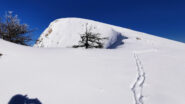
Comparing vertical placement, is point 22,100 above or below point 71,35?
below

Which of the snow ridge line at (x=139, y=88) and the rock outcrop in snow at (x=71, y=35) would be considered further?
the rock outcrop in snow at (x=71, y=35)

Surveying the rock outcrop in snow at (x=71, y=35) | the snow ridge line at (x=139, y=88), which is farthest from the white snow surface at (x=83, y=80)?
the rock outcrop in snow at (x=71, y=35)

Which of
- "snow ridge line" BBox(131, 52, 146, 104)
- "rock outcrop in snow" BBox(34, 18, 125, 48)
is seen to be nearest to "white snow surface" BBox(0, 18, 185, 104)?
"snow ridge line" BBox(131, 52, 146, 104)

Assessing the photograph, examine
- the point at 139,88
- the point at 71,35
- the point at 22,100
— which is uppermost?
the point at 71,35

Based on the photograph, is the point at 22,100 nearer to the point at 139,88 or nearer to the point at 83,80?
the point at 83,80

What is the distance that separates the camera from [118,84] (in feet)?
7.61

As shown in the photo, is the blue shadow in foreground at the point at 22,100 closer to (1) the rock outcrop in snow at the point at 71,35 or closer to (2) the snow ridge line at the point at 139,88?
(2) the snow ridge line at the point at 139,88

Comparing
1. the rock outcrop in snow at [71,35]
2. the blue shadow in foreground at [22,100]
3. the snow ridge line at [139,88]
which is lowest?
the blue shadow in foreground at [22,100]

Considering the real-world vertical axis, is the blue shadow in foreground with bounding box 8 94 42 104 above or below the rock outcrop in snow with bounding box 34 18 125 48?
below

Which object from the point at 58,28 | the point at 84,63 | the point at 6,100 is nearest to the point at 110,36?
the point at 58,28

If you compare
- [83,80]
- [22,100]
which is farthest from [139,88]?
[22,100]

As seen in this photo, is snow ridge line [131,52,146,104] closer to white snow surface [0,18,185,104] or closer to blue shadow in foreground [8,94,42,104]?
white snow surface [0,18,185,104]

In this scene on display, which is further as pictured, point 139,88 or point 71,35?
point 71,35

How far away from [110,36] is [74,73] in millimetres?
11169
